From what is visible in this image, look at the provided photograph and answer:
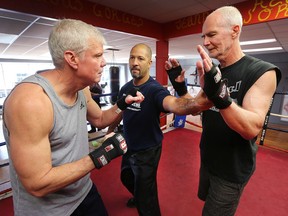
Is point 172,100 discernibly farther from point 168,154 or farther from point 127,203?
point 168,154

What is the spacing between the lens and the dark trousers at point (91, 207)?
1.04m

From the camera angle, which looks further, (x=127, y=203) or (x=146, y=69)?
(x=127, y=203)

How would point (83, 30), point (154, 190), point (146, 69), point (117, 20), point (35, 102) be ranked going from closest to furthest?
point (35, 102) < point (83, 30) < point (154, 190) < point (146, 69) < point (117, 20)

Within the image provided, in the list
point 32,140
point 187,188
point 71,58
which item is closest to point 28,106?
point 32,140

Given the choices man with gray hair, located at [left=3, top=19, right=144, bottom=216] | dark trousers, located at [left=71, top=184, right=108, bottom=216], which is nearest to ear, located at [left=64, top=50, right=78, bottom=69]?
man with gray hair, located at [left=3, top=19, right=144, bottom=216]

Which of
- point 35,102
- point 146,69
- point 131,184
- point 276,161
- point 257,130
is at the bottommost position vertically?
point 276,161

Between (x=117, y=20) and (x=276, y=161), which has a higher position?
(x=117, y=20)

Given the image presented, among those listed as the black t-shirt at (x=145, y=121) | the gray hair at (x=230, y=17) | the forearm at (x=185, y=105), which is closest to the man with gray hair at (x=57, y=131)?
the forearm at (x=185, y=105)

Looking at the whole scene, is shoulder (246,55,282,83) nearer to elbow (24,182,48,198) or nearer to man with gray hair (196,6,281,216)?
man with gray hair (196,6,281,216)

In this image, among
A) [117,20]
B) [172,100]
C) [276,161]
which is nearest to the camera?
[172,100]

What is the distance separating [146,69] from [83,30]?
0.89m

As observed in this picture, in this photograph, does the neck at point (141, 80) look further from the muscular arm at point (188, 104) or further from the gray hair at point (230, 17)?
the gray hair at point (230, 17)

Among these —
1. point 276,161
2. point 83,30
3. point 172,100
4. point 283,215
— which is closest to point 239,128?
point 172,100

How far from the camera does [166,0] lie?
3070 millimetres
